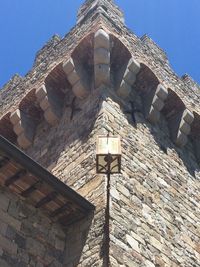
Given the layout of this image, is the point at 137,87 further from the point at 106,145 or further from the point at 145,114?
the point at 106,145

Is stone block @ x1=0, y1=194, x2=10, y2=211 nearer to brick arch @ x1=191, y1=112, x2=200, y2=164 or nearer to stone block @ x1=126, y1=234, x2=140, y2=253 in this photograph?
stone block @ x1=126, y1=234, x2=140, y2=253

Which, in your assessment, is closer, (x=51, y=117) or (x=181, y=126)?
(x=51, y=117)

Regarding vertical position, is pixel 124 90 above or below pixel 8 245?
above

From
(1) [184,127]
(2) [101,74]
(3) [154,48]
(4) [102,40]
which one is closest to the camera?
(2) [101,74]

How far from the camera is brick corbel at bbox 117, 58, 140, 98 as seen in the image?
26.5 ft

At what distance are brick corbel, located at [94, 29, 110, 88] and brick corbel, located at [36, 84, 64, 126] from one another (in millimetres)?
965

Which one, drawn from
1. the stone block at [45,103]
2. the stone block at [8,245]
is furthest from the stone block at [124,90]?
the stone block at [8,245]

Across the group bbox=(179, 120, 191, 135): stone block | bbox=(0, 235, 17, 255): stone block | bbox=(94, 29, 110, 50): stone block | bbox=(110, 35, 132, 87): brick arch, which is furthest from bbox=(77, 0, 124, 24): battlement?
bbox=(0, 235, 17, 255): stone block

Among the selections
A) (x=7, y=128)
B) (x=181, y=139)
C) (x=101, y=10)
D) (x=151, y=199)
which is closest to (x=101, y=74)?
(x=101, y=10)

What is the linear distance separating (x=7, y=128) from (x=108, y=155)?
458 cm

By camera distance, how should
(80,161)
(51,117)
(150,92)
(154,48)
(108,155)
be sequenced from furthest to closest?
(154,48) < (150,92) < (51,117) < (80,161) < (108,155)

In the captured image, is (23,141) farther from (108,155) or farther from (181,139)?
(108,155)

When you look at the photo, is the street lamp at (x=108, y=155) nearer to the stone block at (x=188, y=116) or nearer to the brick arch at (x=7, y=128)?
the stone block at (x=188, y=116)

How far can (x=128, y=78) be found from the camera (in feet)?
27.1
